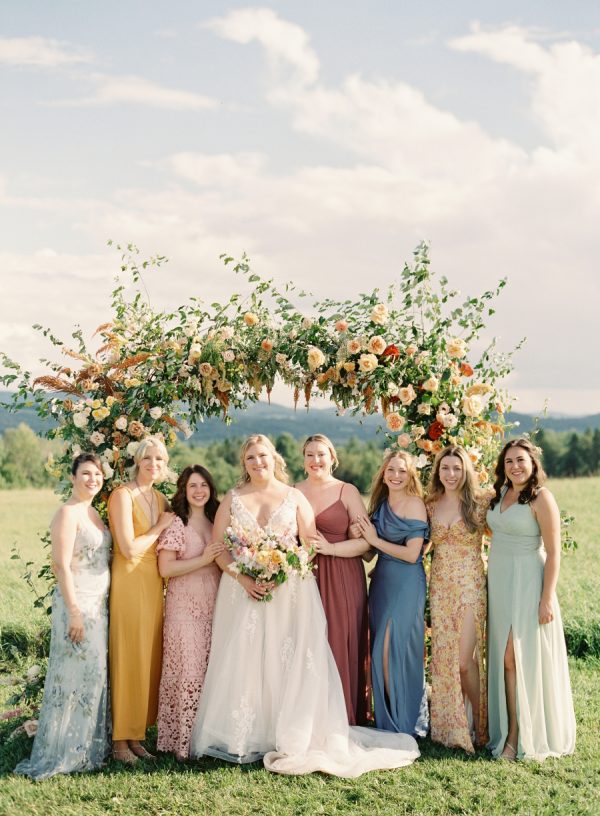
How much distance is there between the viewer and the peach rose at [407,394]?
28.2 feet

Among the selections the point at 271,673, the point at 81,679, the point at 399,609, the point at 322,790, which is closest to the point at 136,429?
the point at 81,679

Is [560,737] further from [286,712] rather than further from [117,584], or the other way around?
[117,584]

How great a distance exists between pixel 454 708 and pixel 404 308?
3.90m

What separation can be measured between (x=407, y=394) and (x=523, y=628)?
8.12 ft

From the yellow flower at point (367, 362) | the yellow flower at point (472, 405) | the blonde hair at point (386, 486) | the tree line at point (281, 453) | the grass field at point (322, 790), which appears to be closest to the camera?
the grass field at point (322, 790)

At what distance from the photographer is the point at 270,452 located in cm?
759

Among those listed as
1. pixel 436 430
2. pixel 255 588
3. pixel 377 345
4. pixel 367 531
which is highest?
pixel 377 345

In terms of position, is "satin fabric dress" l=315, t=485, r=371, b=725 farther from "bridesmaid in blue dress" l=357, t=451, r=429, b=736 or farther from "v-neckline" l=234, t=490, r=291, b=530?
"v-neckline" l=234, t=490, r=291, b=530

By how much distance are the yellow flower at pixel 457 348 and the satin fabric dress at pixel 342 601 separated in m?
1.99

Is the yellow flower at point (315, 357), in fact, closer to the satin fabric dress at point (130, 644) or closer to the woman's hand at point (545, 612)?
the satin fabric dress at point (130, 644)

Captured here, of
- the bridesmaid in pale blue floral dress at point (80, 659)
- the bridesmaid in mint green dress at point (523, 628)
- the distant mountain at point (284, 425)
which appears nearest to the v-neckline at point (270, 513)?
the bridesmaid in pale blue floral dress at point (80, 659)

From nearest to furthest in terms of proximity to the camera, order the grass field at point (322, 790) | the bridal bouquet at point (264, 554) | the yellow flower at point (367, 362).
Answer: the grass field at point (322, 790) → the bridal bouquet at point (264, 554) → the yellow flower at point (367, 362)

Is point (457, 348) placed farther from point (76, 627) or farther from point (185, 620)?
point (76, 627)

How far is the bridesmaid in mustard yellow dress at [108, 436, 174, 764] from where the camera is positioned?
24.1ft
